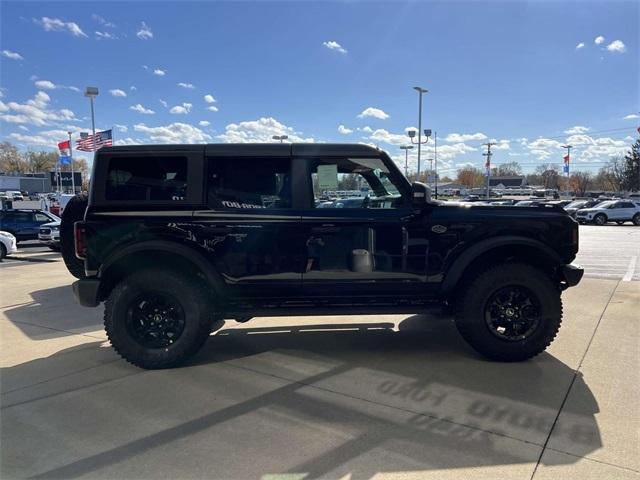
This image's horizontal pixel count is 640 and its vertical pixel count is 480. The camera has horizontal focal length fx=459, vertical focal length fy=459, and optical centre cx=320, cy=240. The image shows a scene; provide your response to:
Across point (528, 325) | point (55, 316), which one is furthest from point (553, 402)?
point (55, 316)

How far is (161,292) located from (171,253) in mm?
377

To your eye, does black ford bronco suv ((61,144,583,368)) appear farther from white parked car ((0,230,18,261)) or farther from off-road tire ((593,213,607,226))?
off-road tire ((593,213,607,226))

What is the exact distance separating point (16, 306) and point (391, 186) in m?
6.07

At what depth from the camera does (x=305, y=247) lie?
4.27 metres

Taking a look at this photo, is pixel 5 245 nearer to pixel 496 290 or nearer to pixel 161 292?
pixel 161 292

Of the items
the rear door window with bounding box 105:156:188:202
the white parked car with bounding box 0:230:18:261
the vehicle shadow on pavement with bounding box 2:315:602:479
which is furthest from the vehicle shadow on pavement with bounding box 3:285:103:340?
the white parked car with bounding box 0:230:18:261

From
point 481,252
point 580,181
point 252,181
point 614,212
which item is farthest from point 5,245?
point 580,181

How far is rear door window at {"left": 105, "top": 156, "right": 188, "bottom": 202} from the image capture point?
4.29 metres

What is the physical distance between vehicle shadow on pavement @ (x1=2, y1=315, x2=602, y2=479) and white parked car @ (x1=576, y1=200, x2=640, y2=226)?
28.0 meters

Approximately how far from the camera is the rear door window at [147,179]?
4.29 meters

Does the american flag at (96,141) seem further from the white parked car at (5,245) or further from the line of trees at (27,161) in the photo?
the line of trees at (27,161)

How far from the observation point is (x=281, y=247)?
4.26m

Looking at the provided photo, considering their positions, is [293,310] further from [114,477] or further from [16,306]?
[16,306]

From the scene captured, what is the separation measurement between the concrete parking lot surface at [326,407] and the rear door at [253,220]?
2.83ft
